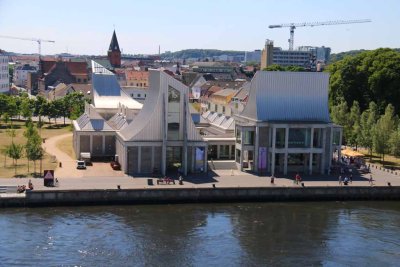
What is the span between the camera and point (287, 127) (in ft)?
215

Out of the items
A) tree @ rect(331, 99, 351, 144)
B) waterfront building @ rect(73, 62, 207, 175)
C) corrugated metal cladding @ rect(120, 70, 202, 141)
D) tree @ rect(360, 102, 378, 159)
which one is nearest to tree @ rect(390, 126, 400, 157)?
tree @ rect(360, 102, 378, 159)

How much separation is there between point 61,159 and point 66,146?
1183 cm

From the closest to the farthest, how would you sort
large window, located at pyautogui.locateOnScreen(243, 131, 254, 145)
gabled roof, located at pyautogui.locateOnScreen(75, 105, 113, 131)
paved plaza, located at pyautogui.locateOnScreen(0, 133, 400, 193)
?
paved plaza, located at pyautogui.locateOnScreen(0, 133, 400, 193)
large window, located at pyautogui.locateOnScreen(243, 131, 254, 145)
gabled roof, located at pyautogui.locateOnScreen(75, 105, 113, 131)

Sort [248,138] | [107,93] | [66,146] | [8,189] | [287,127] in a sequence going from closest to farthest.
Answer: [8,189] → [287,127] → [248,138] → [66,146] → [107,93]

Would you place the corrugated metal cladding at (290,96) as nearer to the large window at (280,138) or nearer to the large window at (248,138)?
the large window at (280,138)

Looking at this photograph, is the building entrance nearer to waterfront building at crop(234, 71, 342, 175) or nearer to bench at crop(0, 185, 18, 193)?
waterfront building at crop(234, 71, 342, 175)

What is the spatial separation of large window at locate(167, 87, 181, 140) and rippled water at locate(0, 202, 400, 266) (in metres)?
11.6

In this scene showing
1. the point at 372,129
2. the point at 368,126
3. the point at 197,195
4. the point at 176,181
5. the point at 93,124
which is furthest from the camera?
the point at 368,126

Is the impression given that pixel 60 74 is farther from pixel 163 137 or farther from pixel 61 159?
pixel 163 137

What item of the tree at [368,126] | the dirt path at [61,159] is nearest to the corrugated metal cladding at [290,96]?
the tree at [368,126]

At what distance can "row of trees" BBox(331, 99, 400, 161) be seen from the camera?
76.2 meters

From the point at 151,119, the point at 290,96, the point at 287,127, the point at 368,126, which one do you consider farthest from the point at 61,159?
the point at 368,126

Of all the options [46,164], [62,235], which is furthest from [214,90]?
[62,235]

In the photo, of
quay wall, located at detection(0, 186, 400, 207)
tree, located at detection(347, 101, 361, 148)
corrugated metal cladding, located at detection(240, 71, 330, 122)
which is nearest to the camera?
quay wall, located at detection(0, 186, 400, 207)
